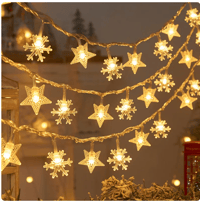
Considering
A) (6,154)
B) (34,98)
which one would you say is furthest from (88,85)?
(6,154)

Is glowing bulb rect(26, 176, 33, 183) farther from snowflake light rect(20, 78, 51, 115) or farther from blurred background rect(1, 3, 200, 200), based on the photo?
snowflake light rect(20, 78, 51, 115)

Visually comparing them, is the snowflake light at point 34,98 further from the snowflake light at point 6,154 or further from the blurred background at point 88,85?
the blurred background at point 88,85

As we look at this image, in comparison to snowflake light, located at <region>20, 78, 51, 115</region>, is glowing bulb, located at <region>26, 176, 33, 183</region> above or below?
below

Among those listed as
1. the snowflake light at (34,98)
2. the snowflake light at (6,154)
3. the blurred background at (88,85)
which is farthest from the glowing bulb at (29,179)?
the snowflake light at (34,98)

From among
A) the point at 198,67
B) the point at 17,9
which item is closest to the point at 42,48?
the point at 17,9

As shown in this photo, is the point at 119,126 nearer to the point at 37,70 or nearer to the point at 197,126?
the point at 197,126

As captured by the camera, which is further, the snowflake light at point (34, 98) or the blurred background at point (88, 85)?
the blurred background at point (88, 85)

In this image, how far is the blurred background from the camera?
4.27ft

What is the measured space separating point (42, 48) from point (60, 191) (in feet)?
3.14

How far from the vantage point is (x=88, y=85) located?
1.34 metres

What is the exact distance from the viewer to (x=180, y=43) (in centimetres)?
142

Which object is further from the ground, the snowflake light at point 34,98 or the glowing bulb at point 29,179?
the snowflake light at point 34,98

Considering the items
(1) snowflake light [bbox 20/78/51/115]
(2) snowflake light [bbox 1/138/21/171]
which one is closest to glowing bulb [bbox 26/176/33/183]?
(2) snowflake light [bbox 1/138/21/171]

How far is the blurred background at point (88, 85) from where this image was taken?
1.30 m
